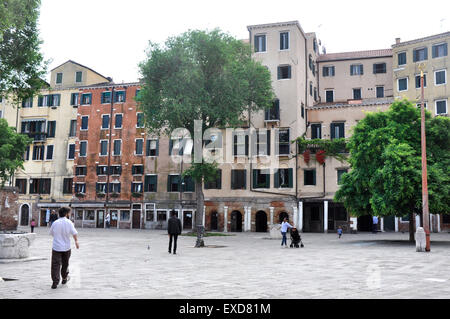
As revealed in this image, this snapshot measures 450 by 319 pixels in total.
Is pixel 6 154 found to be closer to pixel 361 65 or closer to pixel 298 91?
pixel 298 91

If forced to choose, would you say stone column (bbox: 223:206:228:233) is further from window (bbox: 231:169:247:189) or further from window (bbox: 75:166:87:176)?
window (bbox: 75:166:87:176)

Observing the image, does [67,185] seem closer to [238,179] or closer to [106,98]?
[106,98]

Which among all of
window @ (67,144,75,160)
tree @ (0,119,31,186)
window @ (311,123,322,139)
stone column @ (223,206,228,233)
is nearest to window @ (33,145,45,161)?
window @ (67,144,75,160)

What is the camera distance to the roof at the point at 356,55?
162 ft

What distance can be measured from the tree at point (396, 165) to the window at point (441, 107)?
18.9 metres

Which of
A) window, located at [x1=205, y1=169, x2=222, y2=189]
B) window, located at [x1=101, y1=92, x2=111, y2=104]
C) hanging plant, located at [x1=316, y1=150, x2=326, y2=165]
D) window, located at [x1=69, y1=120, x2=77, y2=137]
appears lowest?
window, located at [x1=205, y1=169, x2=222, y2=189]

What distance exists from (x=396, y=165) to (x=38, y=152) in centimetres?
4312

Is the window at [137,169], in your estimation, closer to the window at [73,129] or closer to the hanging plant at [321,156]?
the window at [73,129]

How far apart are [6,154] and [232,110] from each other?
75.5 feet

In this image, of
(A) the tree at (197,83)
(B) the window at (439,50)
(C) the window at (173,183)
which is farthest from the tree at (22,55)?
(B) the window at (439,50)

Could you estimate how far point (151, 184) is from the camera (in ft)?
160

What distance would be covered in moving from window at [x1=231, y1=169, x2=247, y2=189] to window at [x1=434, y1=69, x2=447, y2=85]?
20083mm

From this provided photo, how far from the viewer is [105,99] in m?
51.8

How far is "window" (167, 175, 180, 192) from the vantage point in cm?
4766
